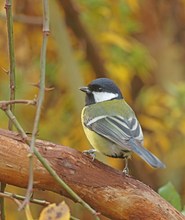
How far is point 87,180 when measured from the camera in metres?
2.23

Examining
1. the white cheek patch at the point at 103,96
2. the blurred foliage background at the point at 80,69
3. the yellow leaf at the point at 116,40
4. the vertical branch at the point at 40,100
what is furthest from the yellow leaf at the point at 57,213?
the yellow leaf at the point at 116,40

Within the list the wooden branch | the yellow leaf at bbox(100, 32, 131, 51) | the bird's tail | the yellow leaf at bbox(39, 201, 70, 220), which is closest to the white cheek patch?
the bird's tail

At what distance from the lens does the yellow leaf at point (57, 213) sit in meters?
1.55

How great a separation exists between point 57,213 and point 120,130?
3.91 feet

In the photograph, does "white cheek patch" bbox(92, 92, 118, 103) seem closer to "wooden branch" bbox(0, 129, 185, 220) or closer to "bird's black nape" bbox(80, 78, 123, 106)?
"bird's black nape" bbox(80, 78, 123, 106)

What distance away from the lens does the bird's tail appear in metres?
2.33

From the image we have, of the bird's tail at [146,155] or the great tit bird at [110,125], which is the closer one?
the bird's tail at [146,155]

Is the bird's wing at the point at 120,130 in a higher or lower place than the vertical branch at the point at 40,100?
lower

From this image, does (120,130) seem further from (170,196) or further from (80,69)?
(80,69)

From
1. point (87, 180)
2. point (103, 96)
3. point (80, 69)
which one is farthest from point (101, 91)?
point (80, 69)

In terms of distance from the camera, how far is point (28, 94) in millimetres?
4070

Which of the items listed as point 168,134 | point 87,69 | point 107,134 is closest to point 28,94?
point 87,69

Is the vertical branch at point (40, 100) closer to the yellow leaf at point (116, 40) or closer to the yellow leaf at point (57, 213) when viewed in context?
the yellow leaf at point (57, 213)

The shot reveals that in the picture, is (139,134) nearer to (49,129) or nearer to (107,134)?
(107,134)
